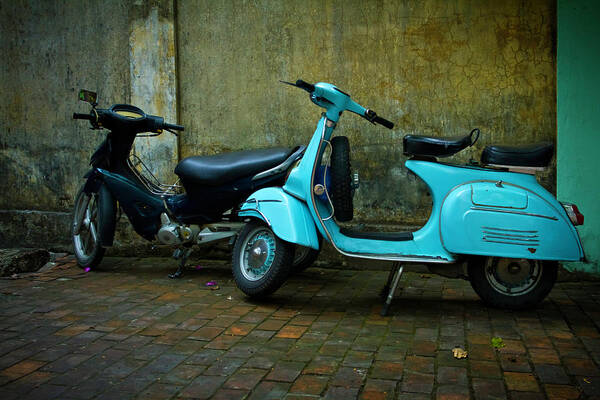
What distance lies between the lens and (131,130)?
19.4 feet

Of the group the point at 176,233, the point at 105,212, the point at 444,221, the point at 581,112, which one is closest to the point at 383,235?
the point at 444,221

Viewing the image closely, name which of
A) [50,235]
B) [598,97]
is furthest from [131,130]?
[598,97]

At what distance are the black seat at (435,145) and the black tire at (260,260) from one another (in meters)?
1.16

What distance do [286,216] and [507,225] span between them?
158cm

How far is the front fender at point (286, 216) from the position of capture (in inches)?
181

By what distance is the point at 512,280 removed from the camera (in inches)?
174

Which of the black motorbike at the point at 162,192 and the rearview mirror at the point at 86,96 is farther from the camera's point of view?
the rearview mirror at the point at 86,96

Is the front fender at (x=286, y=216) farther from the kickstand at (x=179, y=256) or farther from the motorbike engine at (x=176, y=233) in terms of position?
the kickstand at (x=179, y=256)

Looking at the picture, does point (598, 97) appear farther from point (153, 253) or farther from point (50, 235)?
point (50, 235)

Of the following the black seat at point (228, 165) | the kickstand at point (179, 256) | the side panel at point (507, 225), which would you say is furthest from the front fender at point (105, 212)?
the side panel at point (507, 225)

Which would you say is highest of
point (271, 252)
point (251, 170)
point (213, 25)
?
point (213, 25)

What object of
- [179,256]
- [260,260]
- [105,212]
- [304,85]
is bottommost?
[179,256]

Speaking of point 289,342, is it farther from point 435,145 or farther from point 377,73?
point 377,73

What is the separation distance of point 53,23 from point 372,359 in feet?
18.2
